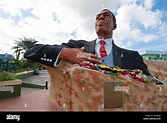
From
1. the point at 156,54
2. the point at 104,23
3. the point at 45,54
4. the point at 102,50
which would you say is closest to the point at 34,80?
the point at 45,54

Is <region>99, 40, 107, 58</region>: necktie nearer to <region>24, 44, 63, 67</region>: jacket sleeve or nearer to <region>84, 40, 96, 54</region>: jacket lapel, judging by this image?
<region>84, 40, 96, 54</region>: jacket lapel

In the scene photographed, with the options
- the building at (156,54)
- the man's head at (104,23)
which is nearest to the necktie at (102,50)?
the man's head at (104,23)

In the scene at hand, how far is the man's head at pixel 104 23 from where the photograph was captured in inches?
69.1

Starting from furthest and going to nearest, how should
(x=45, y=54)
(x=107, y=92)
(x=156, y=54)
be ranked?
(x=156, y=54), (x=45, y=54), (x=107, y=92)

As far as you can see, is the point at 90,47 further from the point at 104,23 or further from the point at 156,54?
the point at 156,54

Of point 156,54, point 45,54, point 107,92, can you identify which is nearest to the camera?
point 107,92

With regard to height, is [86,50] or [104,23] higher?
[104,23]

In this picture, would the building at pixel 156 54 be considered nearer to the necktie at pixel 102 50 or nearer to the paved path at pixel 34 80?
the necktie at pixel 102 50

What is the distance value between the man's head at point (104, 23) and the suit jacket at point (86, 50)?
0.18m

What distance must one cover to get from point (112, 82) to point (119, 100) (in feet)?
0.72

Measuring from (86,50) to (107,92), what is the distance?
2.10ft

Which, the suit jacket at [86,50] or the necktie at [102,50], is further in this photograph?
the necktie at [102,50]

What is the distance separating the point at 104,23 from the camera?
5.75 feet
